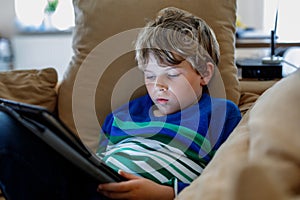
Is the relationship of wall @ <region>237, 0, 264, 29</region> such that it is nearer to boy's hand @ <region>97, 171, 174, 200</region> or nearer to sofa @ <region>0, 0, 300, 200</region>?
sofa @ <region>0, 0, 300, 200</region>

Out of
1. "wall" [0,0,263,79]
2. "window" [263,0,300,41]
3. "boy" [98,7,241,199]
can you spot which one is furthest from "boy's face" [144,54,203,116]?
"wall" [0,0,263,79]

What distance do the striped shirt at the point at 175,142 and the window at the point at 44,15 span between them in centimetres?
300

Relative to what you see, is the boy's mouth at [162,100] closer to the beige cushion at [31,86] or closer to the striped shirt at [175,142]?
the striped shirt at [175,142]

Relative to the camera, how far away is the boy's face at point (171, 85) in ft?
4.31

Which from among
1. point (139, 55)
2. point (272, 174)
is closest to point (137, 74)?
point (139, 55)

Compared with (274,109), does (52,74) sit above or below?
below

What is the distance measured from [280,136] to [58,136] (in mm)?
444

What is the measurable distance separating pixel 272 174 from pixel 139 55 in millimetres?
885

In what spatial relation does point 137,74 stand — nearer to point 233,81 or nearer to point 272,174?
Result: point 233,81

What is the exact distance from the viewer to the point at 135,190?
1034 millimetres

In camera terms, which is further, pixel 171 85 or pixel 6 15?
pixel 6 15

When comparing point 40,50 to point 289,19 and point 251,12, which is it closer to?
point 251,12

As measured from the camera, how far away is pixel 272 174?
1.81 feet

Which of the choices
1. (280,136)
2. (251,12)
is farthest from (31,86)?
(251,12)
